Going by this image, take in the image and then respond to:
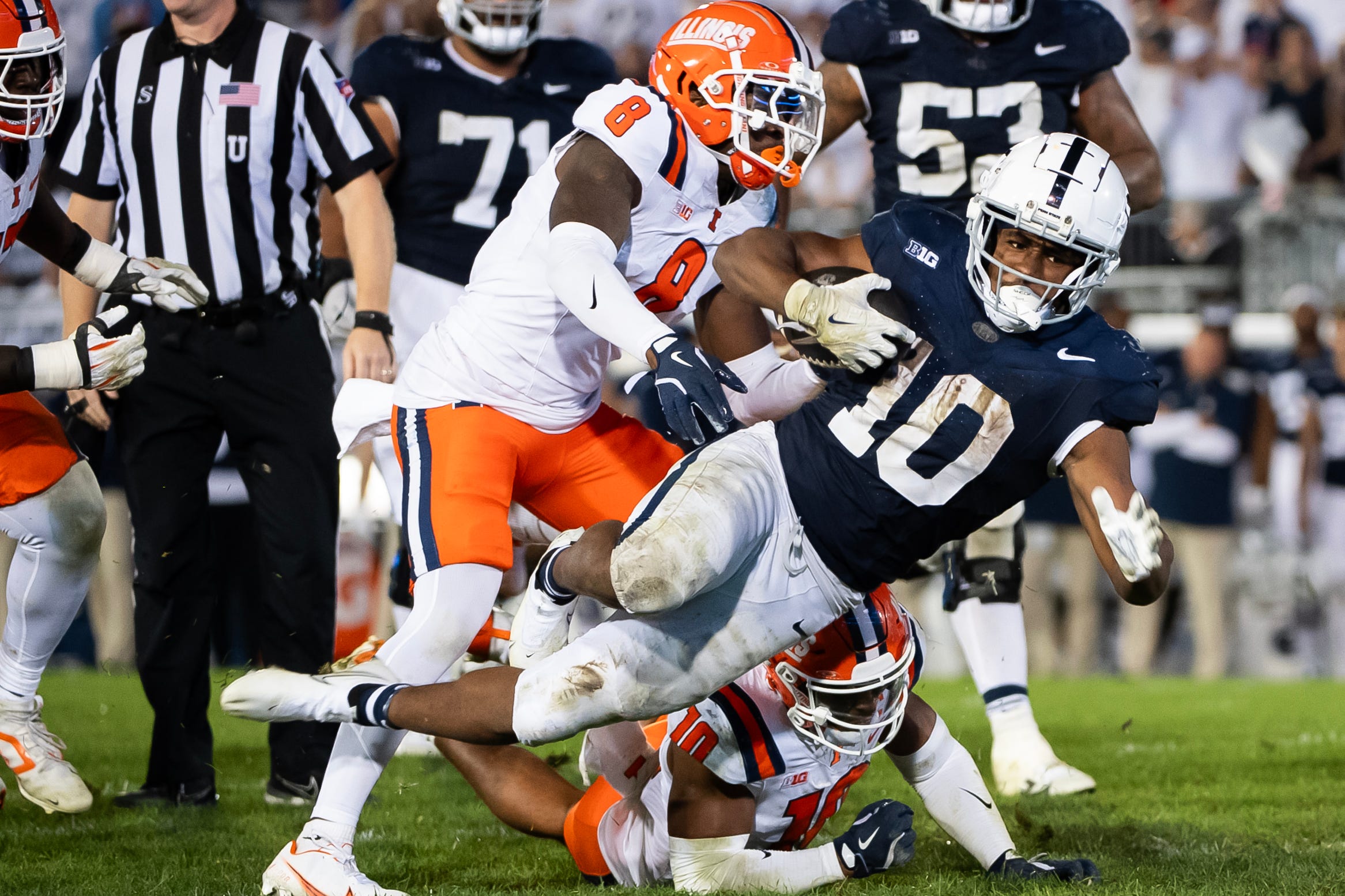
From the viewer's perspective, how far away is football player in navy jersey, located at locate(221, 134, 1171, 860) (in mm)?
3014

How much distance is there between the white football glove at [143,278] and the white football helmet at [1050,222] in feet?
6.71

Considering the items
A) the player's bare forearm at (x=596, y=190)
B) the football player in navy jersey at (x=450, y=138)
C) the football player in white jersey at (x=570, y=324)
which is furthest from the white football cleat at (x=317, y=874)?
the football player in navy jersey at (x=450, y=138)

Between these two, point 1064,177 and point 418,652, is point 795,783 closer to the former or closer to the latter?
point 418,652

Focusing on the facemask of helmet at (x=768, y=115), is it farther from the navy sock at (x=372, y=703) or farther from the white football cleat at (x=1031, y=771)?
the white football cleat at (x=1031, y=771)

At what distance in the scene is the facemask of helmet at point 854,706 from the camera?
3131 mm

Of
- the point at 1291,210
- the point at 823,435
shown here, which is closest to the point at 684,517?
the point at 823,435

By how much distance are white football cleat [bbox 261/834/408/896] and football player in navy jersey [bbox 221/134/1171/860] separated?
0.27m

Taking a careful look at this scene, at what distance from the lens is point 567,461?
3.74 metres

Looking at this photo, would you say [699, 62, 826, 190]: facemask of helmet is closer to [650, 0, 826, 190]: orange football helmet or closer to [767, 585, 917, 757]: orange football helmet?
[650, 0, 826, 190]: orange football helmet

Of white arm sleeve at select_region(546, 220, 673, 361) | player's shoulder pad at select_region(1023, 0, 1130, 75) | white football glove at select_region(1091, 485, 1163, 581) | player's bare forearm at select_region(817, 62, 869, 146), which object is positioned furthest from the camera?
player's bare forearm at select_region(817, 62, 869, 146)

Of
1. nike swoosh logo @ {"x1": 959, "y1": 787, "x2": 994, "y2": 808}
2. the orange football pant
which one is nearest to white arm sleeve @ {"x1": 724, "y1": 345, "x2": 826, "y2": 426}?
the orange football pant

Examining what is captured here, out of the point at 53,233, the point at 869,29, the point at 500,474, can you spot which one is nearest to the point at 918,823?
the point at 500,474

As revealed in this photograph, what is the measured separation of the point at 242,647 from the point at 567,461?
5.62 metres

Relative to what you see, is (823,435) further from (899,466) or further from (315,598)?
(315,598)
